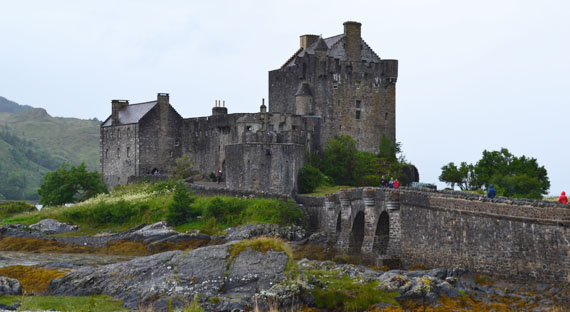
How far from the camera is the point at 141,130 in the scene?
67625mm

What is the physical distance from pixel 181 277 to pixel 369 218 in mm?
12731

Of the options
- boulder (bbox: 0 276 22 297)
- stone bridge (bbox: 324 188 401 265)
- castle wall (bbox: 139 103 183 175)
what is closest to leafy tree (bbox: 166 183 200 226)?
stone bridge (bbox: 324 188 401 265)

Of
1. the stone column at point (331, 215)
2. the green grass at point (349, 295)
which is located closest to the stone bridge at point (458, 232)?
the stone column at point (331, 215)

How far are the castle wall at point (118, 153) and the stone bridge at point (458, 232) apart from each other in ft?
93.5

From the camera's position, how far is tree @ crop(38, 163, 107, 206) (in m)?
63.1

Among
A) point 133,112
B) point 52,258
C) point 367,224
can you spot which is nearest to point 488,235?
point 367,224

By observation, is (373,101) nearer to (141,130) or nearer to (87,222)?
(141,130)

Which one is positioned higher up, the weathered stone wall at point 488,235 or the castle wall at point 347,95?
the castle wall at point 347,95

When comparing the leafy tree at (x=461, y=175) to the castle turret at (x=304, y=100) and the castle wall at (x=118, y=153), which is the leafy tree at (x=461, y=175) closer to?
the castle turret at (x=304, y=100)

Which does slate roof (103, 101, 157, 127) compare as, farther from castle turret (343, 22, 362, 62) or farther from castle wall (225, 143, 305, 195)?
castle wall (225, 143, 305, 195)

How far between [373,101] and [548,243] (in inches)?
1507

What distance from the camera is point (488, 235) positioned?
30.1 metres

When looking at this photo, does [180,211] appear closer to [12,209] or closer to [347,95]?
[347,95]

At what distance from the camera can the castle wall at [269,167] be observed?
53.2 m
